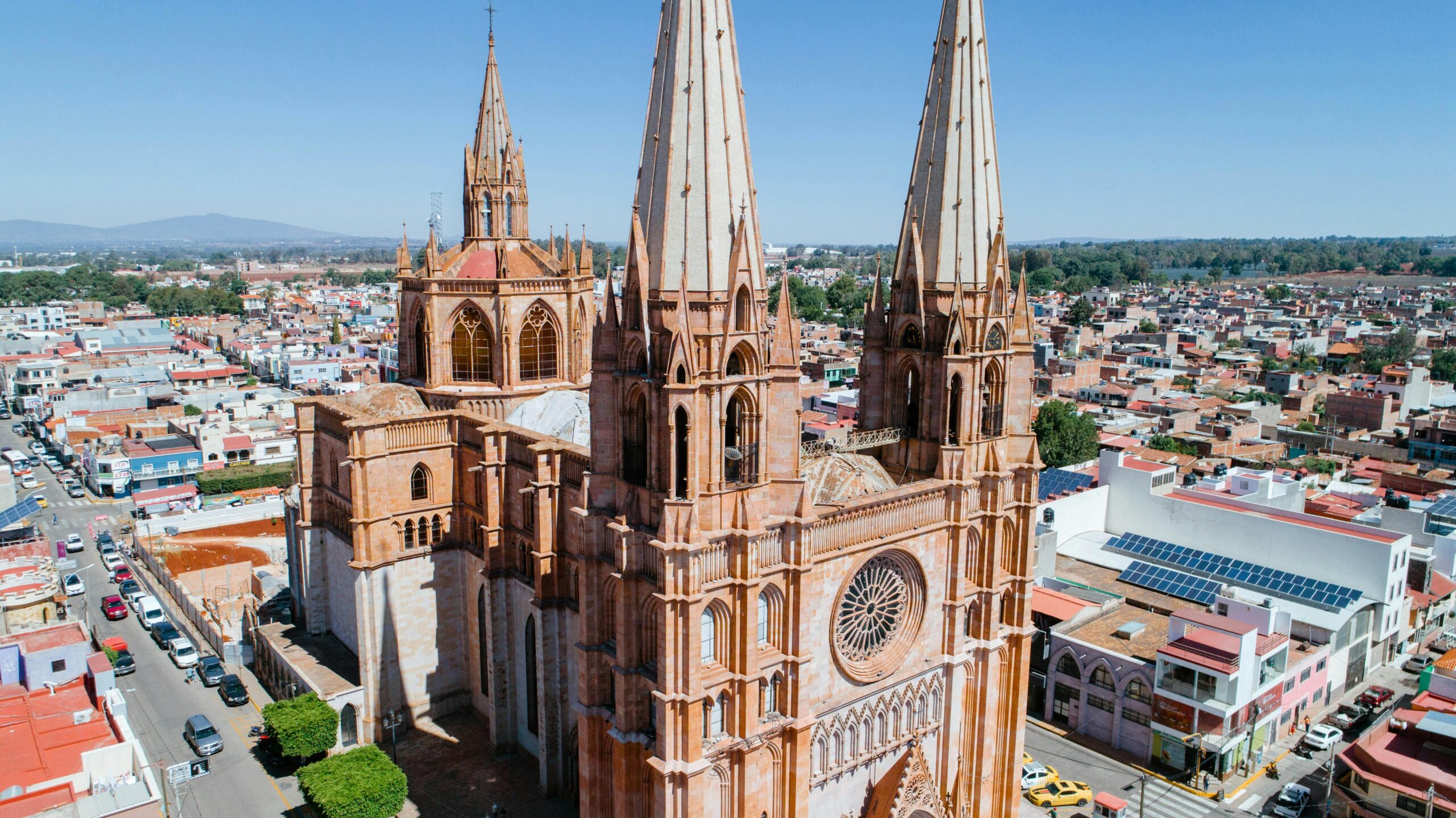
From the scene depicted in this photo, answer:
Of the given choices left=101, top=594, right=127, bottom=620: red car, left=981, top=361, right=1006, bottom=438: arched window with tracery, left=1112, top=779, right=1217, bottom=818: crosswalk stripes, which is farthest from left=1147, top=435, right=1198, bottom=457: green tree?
left=101, top=594, right=127, bottom=620: red car

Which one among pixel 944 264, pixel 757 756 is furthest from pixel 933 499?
pixel 757 756

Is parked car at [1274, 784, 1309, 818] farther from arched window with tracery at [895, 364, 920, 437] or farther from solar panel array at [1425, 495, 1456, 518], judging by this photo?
solar panel array at [1425, 495, 1456, 518]

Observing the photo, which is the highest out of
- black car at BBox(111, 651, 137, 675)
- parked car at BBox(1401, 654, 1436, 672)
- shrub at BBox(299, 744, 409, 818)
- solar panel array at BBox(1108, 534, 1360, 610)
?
solar panel array at BBox(1108, 534, 1360, 610)

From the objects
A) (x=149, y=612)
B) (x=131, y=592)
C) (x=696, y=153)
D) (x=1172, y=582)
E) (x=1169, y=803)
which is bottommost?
(x=1169, y=803)

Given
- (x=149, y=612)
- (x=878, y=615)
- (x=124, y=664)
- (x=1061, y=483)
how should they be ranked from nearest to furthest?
1. (x=878, y=615)
2. (x=124, y=664)
3. (x=149, y=612)
4. (x=1061, y=483)

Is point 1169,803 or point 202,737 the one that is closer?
point 1169,803

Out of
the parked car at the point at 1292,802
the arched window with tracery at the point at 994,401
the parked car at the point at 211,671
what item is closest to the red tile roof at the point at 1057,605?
the parked car at the point at 1292,802

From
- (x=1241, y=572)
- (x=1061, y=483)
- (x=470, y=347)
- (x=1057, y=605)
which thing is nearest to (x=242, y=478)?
(x=470, y=347)

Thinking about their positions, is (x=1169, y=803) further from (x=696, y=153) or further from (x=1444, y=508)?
(x=1444, y=508)
